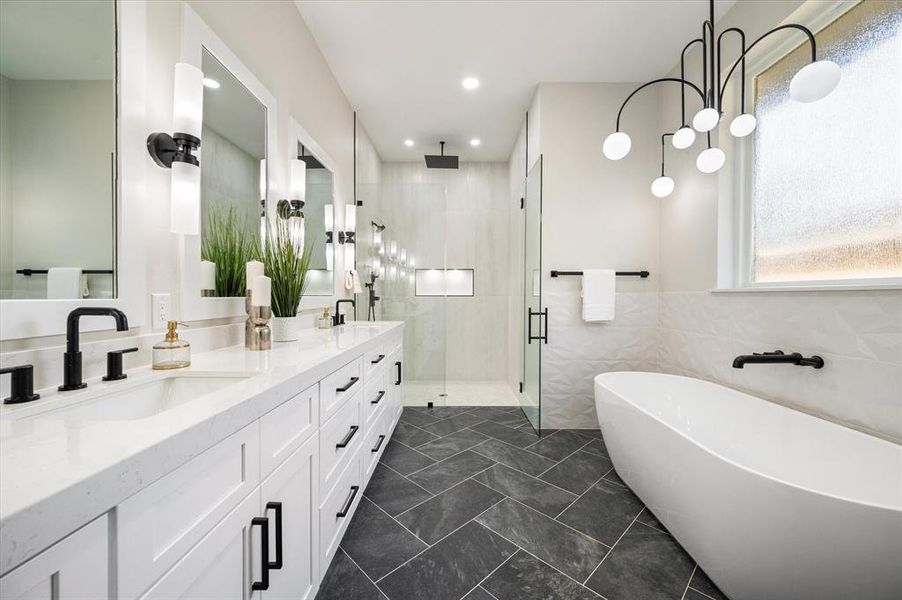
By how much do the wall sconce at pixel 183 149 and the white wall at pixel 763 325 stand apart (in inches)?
105

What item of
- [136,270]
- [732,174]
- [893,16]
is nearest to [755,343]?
[732,174]

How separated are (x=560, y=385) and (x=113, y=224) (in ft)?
9.48

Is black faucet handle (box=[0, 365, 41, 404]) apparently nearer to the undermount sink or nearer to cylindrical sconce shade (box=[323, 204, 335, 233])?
the undermount sink

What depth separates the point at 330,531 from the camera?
4.38 feet

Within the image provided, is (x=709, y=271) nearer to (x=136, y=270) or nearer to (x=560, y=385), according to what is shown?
(x=560, y=385)

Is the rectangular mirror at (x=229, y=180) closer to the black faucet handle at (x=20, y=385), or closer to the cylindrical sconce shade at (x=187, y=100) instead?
the cylindrical sconce shade at (x=187, y=100)

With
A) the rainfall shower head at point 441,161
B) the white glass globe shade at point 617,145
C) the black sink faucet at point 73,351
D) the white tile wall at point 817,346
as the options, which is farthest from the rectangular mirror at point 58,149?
the rainfall shower head at point 441,161

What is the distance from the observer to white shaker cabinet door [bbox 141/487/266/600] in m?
0.60

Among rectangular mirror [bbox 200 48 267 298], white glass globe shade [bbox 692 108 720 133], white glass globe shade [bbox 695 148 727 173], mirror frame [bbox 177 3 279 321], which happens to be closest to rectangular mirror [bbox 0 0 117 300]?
mirror frame [bbox 177 3 279 321]

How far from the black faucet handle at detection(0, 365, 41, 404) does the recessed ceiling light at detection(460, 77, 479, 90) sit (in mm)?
3062

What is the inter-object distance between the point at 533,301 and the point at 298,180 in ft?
6.59

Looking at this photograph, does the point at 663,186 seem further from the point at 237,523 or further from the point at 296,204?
the point at 237,523

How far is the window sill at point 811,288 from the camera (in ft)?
4.52

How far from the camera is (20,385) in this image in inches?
30.2
